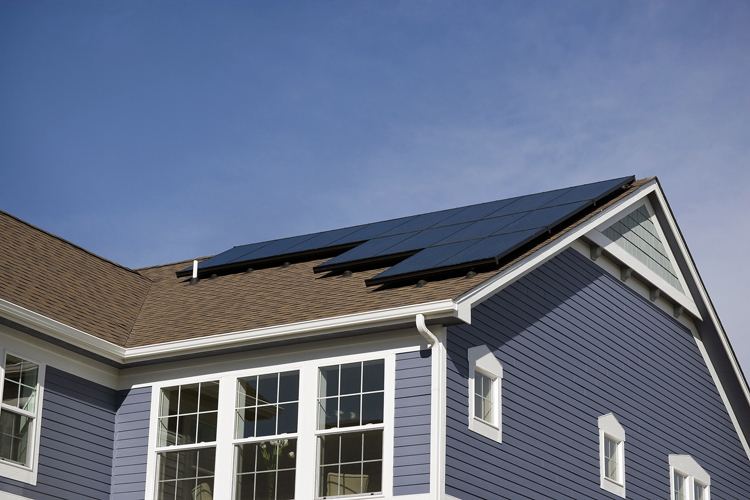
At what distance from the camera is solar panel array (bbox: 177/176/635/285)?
559 inches

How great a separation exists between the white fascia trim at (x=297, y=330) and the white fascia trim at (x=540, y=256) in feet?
1.25

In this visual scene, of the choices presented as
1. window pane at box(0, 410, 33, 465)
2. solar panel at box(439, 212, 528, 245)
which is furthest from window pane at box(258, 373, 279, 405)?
solar panel at box(439, 212, 528, 245)

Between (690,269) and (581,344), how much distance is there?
4.34 m

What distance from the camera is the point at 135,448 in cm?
1451

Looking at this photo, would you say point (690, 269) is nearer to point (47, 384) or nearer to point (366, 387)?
point (366, 387)

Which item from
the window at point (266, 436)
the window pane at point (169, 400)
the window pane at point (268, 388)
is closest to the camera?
the window at point (266, 436)

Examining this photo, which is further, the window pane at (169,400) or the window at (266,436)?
the window pane at (169,400)

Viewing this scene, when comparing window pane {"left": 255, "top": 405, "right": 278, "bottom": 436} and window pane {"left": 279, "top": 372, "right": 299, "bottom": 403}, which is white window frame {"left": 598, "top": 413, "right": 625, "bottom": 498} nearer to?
window pane {"left": 279, "top": 372, "right": 299, "bottom": 403}

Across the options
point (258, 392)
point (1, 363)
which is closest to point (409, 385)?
point (258, 392)

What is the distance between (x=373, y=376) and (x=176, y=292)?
6.16 m

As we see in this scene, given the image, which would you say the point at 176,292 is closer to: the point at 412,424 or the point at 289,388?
the point at 289,388

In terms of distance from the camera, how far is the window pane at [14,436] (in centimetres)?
1316

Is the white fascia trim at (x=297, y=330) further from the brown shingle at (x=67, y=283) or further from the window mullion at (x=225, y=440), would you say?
the brown shingle at (x=67, y=283)

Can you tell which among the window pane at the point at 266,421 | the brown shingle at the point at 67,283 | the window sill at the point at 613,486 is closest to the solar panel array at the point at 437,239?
the brown shingle at the point at 67,283
